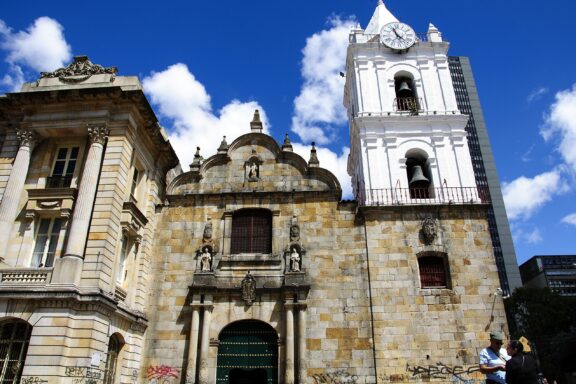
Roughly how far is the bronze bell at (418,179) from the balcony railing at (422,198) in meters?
0.48

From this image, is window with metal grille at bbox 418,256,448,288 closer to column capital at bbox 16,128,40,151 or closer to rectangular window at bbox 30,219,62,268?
rectangular window at bbox 30,219,62,268

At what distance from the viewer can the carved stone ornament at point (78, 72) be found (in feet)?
60.4

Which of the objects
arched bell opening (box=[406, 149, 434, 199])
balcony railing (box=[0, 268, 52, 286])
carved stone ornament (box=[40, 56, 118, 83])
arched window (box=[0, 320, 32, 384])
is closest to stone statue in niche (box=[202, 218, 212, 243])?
balcony railing (box=[0, 268, 52, 286])

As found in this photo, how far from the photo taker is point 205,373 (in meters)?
16.7

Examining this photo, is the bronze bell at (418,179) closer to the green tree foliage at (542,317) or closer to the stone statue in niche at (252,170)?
the stone statue in niche at (252,170)

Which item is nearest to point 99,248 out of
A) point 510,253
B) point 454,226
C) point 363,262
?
point 363,262

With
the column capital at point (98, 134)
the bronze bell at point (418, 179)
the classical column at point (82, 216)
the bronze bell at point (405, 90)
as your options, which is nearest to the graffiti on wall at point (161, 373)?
the classical column at point (82, 216)

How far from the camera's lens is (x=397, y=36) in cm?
2444

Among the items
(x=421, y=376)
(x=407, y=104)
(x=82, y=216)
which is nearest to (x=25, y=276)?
(x=82, y=216)

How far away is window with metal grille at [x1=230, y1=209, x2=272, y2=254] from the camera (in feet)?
63.3

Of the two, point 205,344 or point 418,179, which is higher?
point 418,179

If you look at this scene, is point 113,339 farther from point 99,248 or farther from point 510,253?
point 510,253

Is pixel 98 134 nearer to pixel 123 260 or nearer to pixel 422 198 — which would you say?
pixel 123 260

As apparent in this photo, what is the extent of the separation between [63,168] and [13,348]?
269 inches
